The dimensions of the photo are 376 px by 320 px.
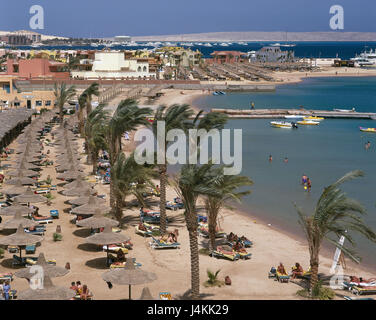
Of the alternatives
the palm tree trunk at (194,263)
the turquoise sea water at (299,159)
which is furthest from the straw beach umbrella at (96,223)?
the turquoise sea water at (299,159)

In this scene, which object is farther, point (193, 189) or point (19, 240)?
point (19, 240)

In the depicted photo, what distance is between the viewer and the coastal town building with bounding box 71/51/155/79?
95.4 m

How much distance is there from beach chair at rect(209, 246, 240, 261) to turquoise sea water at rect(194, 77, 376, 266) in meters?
5.01

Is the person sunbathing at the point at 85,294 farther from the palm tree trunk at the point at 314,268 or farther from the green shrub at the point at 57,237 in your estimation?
the palm tree trunk at the point at 314,268

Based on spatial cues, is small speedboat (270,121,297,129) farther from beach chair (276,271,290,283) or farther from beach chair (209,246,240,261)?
beach chair (276,271,290,283)

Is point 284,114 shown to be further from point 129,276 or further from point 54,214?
point 129,276

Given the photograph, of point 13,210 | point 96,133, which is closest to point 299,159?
point 96,133

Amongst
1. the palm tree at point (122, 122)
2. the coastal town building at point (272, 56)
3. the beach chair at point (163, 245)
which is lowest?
the beach chair at point (163, 245)

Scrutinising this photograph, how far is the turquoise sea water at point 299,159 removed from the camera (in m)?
28.9

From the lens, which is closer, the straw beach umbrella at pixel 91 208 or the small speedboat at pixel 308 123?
the straw beach umbrella at pixel 91 208

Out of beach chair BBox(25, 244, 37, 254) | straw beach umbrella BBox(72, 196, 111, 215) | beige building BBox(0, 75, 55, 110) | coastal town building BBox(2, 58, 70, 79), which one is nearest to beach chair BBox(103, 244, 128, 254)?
straw beach umbrella BBox(72, 196, 111, 215)

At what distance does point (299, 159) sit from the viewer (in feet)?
146

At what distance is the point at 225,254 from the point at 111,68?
268ft

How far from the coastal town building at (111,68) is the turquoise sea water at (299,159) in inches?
570
